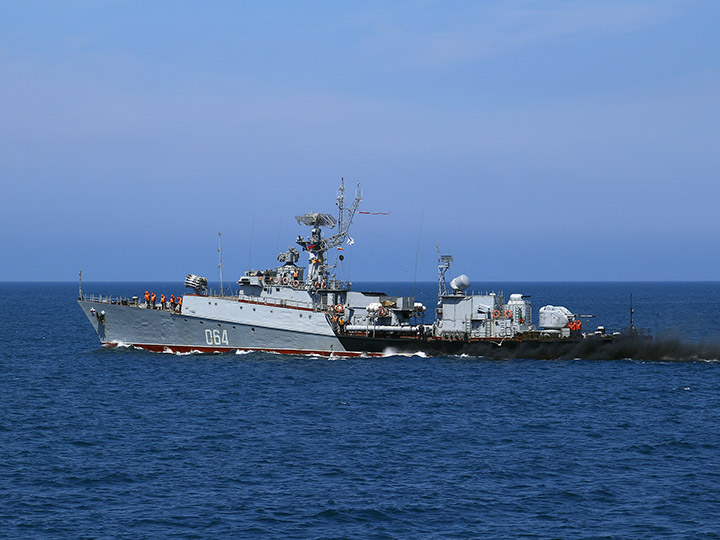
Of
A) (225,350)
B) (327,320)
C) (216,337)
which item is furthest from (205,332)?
(327,320)

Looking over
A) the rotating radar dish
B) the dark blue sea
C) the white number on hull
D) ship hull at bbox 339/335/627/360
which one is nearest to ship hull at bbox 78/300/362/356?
the white number on hull

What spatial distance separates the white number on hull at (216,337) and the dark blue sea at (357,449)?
108 inches

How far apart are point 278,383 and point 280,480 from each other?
19.3 m

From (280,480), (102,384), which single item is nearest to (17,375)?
(102,384)

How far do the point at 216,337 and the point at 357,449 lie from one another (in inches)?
1042

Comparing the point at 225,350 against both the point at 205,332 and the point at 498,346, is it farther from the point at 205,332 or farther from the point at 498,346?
the point at 498,346

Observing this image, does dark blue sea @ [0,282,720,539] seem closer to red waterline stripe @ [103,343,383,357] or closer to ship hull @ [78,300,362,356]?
red waterline stripe @ [103,343,383,357]

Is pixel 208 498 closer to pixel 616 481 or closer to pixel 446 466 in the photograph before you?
pixel 446 466

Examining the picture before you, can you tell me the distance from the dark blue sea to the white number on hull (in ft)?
9.01

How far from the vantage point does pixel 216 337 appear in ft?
188

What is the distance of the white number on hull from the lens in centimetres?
5691

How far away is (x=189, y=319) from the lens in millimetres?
57094

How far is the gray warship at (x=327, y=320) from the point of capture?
55875 millimetres

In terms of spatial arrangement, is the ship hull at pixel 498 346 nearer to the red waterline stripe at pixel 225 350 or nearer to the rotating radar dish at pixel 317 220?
the red waterline stripe at pixel 225 350
